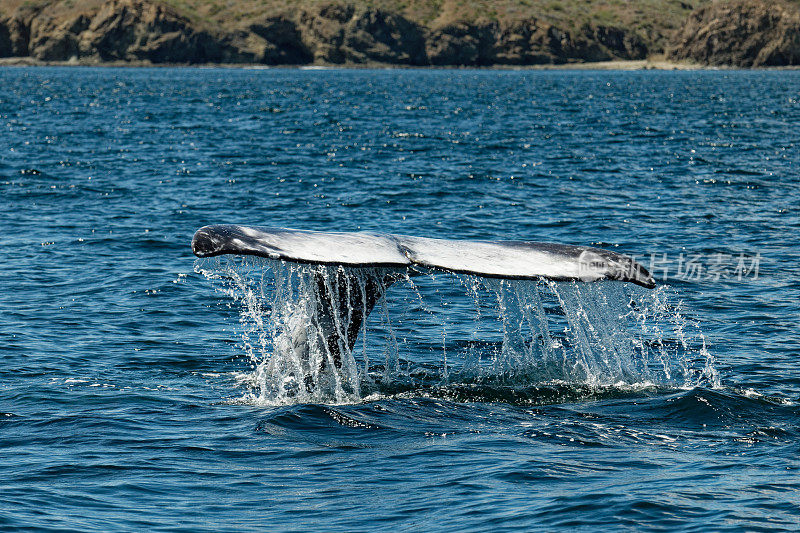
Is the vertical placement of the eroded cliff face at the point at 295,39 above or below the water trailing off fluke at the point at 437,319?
above

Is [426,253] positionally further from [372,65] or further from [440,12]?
[440,12]

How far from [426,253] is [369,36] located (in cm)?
16441

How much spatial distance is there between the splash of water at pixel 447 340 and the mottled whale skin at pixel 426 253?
0.39 m

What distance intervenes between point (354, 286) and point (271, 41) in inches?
6457

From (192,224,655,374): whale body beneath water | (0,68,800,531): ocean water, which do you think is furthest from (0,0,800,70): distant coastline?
(192,224,655,374): whale body beneath water

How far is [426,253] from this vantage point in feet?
28.3

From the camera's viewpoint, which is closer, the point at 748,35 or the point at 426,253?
the point at 426,253

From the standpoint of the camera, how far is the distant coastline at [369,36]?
6299 inches

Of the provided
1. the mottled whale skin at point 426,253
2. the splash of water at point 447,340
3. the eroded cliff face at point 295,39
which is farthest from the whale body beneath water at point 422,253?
the eroded cliff face at point 295,39

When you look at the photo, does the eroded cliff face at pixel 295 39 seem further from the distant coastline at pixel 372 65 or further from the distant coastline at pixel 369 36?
the distant coastline at pixel 372 65

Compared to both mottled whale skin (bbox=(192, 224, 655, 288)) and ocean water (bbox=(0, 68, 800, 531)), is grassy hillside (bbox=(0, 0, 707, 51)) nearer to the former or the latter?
ocean water (bbox=(0, 68, 800, 531))

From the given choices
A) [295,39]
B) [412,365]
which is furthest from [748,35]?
[412,365]

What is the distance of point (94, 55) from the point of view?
162 meters

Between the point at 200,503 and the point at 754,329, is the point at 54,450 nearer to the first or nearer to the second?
the point at 200,503
